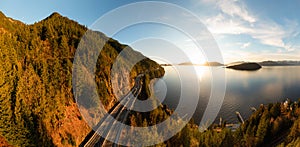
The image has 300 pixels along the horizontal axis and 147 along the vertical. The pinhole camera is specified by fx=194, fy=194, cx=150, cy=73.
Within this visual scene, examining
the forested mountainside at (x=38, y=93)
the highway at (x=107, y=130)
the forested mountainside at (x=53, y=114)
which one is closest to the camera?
the forested mountainside at (x=38, y=93)

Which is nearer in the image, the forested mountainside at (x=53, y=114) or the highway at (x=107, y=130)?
the forested mountainside at (x=53, y=114)

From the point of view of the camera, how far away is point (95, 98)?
57000 mm

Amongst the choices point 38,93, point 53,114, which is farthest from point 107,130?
point 38,93

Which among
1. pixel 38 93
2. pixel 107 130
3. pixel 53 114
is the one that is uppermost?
pixel 38 93

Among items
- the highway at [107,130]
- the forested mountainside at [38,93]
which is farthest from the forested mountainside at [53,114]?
the highway at [107,130]

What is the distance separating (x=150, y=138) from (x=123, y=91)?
181 ft

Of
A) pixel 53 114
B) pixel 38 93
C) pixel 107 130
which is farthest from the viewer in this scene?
pixel 107 130

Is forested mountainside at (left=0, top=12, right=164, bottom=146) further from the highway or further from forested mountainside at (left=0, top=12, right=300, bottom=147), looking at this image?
the highway

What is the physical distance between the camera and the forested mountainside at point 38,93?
1367 inches

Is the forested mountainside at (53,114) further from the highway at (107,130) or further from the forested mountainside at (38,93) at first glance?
the highway at (107,130)

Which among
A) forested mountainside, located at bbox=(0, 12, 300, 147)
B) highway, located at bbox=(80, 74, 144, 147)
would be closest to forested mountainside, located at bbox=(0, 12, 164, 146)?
forested mountainside, located at bbox=(0, 12, 300, 147)

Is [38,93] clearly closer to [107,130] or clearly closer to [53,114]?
[53,114]

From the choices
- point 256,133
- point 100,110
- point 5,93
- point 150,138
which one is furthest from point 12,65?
point 256,133

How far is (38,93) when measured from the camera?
4441 cm
